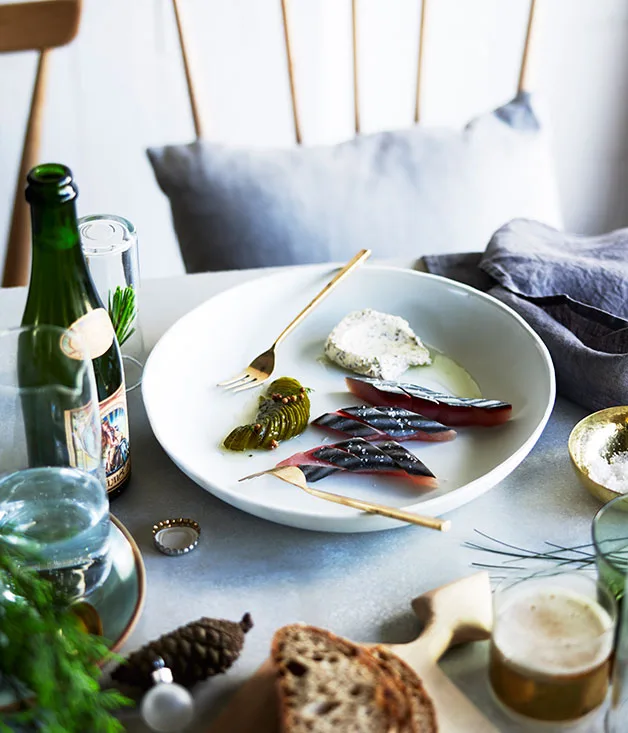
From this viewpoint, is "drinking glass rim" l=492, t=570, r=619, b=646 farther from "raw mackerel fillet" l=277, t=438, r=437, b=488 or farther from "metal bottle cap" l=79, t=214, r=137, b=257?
"metal bottle cap" l=79, t=214, r=137, b=257

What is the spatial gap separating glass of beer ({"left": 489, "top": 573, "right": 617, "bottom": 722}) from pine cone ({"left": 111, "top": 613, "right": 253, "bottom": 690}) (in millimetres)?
195

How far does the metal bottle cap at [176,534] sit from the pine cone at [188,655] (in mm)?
138

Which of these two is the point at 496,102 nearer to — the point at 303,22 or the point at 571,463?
the point at 303,22

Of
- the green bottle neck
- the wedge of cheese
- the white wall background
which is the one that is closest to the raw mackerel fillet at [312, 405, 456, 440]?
the wedge of cheese

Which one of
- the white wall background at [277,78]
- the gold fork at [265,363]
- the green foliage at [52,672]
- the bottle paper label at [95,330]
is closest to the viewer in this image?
the green foliage at [52,672]

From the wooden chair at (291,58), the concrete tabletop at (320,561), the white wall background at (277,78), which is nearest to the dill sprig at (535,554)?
the concrete tabletop at (320,561)

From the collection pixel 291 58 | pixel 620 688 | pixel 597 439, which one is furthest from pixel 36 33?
pixel 620 688

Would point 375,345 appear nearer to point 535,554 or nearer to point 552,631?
point 535,554

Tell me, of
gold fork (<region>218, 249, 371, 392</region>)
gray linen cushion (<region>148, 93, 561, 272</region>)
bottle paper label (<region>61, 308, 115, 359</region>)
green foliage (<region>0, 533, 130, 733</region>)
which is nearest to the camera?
green foliage (<region>0, 533, 130, 733</region>)

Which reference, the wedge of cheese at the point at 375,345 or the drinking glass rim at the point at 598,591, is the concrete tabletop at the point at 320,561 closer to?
the drinking glass rim at the point at 598,591

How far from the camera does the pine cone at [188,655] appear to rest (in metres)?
0.69

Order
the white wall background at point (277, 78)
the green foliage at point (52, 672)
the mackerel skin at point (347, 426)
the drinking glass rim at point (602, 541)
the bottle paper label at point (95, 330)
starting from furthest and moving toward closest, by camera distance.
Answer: the white wall background at point (277, 78)
the mackerel skin at point (347, 426)
the bottle paper label at point (95, 330)
the drinking glass rim at point (602, 541)
the green foliage at point (52, 672)

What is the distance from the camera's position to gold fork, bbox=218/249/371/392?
42.3 inches

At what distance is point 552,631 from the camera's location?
0.67 meters
